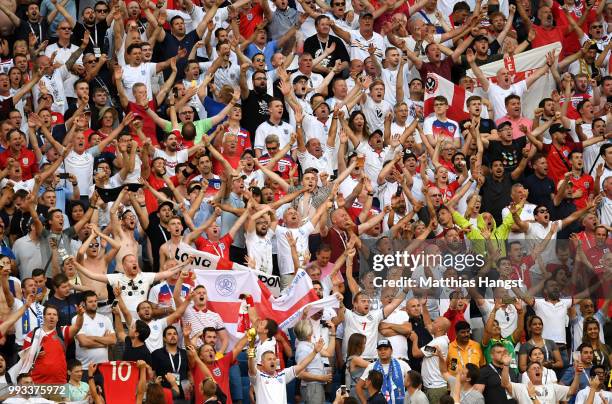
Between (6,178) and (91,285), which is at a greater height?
(6,178)

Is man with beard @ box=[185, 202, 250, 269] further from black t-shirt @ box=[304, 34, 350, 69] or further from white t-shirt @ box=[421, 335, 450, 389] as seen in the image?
black t-shirt @ box=[304, 34, 350, 69]

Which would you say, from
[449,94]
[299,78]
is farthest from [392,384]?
[449,94]

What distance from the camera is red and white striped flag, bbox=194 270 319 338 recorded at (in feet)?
70.8

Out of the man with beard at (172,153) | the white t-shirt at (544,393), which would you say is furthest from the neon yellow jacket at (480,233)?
the man with beard at (172,153)

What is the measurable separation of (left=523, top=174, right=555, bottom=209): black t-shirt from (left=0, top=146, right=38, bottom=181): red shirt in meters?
6.80

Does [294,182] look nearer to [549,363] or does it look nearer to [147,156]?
[147,156]

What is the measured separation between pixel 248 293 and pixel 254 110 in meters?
4.25

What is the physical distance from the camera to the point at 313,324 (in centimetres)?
2159

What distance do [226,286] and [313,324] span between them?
115cm

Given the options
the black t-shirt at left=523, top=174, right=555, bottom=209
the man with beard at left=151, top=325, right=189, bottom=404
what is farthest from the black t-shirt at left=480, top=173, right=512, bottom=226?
the man with beard at left=151, top=325, right=189, bottom=404

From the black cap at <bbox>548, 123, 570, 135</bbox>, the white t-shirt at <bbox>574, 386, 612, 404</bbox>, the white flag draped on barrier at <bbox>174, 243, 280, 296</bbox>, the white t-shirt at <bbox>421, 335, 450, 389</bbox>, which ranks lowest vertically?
the white t-shirt at <bbox>574, 386, 612, 404</bbox>

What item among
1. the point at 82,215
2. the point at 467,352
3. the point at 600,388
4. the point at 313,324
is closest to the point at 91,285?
the point at 82,215

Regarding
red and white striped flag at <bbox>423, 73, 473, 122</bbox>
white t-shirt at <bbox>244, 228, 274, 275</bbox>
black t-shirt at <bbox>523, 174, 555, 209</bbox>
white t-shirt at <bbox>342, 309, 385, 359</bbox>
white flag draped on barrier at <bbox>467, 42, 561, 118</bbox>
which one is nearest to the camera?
white t-shirt at <bbox>342, 309, 385, 359</bbox>

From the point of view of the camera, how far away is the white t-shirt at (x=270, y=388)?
20391mm
